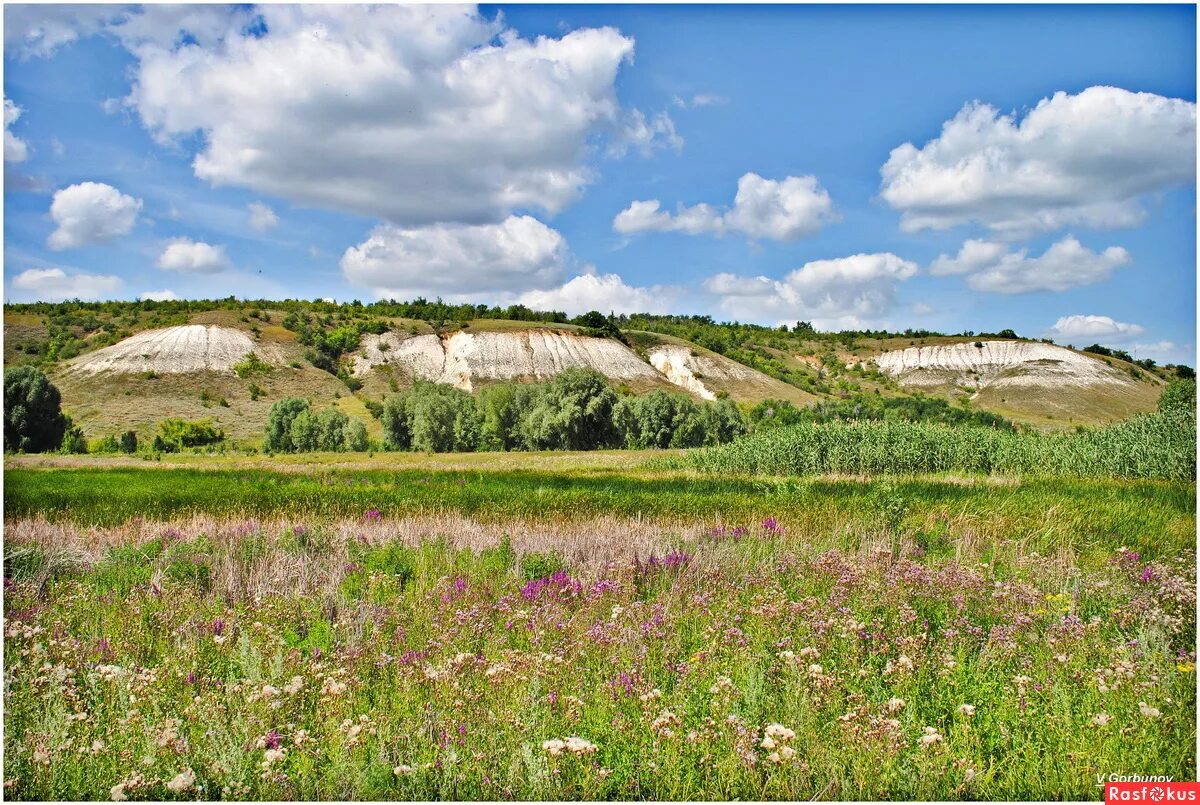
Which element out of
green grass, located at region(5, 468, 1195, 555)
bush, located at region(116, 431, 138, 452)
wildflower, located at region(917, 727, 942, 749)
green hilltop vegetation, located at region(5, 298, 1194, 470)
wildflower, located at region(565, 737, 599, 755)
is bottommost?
bush, located at region(116, 431, 138, 452)

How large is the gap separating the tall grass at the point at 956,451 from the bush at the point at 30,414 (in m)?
66.3

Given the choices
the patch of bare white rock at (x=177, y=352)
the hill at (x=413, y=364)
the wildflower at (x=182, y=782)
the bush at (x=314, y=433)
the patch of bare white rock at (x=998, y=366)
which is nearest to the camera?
the wildflower at (x=182, y=782)

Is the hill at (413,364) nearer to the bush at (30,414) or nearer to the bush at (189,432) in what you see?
the bush at (189,432)

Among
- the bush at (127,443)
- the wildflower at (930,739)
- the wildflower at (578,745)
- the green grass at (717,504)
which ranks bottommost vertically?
the bush at (127,443)

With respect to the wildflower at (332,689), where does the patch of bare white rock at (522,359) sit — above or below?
above

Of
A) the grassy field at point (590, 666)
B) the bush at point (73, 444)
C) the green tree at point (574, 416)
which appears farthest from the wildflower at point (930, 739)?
the bush at point (73, 444)

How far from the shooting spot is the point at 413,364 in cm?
12256

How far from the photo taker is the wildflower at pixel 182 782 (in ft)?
11.9

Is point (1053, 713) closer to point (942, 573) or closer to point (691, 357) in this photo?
point (942, 573)

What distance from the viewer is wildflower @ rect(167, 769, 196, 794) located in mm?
3637

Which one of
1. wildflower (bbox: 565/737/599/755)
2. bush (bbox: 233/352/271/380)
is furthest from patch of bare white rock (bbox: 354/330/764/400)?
wildflower (bbox: 565/737/599/755)

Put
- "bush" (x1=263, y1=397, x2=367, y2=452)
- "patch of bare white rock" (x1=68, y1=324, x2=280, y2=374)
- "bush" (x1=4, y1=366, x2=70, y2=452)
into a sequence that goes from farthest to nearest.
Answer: "patch of bare white rock" (x1=68, y1=324, x2=280, y2=374), "bush" (x1=263, y1=397, x2=367, y2=452), "bush" (x1=4, y1=366, x2=70, y2=452)

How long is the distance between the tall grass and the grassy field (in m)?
17.9

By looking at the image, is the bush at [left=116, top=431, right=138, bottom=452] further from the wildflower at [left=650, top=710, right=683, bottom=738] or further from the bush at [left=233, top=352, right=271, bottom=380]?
the wildflower at [left=650, top=710, right=683, bottom=738]
